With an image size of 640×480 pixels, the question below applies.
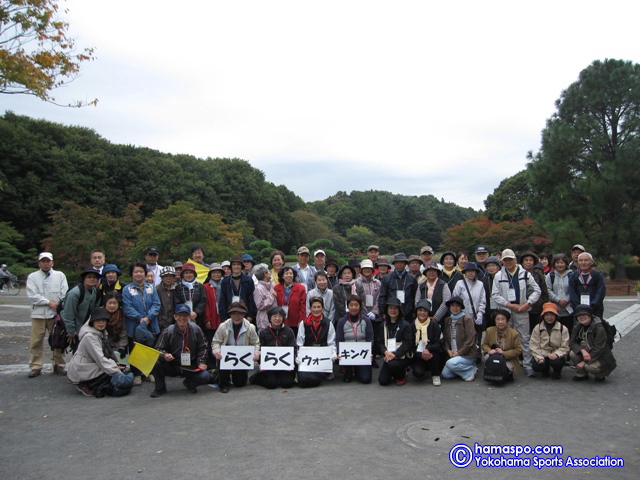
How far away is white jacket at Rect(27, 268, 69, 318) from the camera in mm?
7023

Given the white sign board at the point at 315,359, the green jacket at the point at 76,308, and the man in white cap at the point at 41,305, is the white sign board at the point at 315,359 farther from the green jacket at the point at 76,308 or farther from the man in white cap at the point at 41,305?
the man in white cap at the point at 41,305

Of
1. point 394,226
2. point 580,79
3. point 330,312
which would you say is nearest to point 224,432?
point 330,312

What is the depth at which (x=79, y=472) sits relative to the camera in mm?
4012

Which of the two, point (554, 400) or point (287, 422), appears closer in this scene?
point (287, 422)

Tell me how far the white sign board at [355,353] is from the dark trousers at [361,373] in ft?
0.37

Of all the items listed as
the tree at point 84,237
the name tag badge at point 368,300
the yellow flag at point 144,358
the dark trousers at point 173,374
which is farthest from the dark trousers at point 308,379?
the tree at point 84,237

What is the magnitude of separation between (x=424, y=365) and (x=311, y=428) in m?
2.43

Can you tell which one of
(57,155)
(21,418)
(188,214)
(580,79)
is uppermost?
(580,79)

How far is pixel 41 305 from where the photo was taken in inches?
280

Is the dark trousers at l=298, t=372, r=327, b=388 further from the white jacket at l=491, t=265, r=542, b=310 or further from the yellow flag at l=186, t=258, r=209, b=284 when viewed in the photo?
the yellow flag at l=186, t=258, r=209, b=284

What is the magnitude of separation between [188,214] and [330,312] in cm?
1258

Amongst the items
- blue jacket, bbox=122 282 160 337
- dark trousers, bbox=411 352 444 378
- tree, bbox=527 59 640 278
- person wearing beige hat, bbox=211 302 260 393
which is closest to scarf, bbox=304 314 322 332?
person wearing beige hat, bbox=211 302 260 393

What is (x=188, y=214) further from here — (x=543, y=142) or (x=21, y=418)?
(x=543, y=142)

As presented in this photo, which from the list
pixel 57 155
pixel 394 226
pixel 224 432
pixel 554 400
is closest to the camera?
pixel 224 432
